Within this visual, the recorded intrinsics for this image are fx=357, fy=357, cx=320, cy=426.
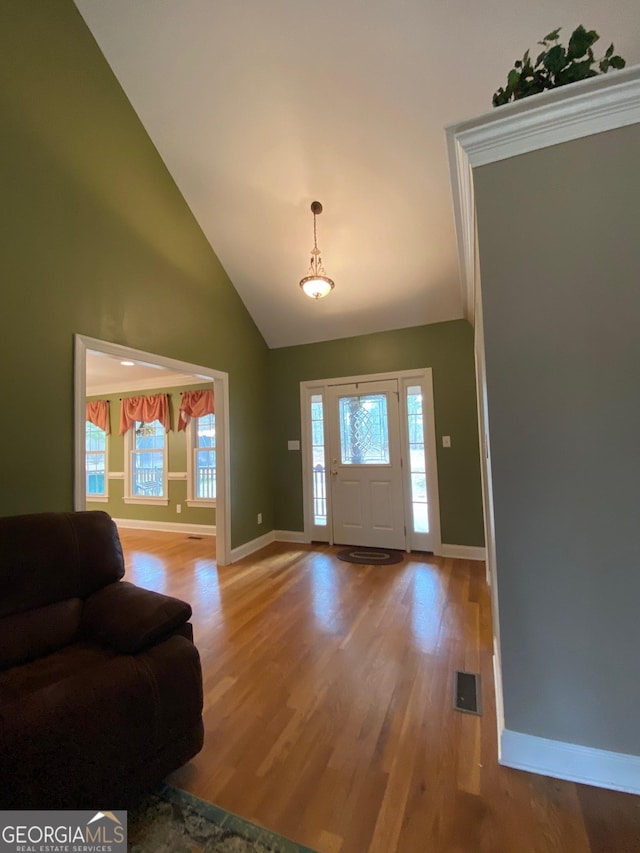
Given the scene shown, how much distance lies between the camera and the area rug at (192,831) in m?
1.09

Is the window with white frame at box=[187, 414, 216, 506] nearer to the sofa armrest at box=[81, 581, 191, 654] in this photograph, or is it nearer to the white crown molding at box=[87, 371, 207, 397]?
the white crown molding at box=[87, 371, 207, 397]

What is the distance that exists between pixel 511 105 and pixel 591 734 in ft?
7.61

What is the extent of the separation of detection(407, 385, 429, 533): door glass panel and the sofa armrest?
3037 millimetres

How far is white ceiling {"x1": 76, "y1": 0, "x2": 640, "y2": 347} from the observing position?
2.11 m

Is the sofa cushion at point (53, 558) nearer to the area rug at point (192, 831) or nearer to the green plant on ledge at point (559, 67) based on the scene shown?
the area rug at point (192, 831)

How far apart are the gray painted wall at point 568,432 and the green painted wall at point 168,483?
15.2ft

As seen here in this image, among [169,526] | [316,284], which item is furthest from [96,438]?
[316,284]

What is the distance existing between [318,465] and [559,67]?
3.80 meters

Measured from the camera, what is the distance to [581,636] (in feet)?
4.27

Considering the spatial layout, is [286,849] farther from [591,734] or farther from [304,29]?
[304,29]

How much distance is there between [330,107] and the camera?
2564 millimetres

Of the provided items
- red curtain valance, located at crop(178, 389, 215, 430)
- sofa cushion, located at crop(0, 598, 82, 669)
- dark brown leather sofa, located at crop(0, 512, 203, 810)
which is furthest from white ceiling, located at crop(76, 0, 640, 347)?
sofa cushion, located at crop(0, 598, 82, 669)

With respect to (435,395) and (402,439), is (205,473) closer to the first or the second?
(402,439)

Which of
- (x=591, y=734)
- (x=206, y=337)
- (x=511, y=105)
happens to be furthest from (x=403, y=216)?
(x=591, y=734)
